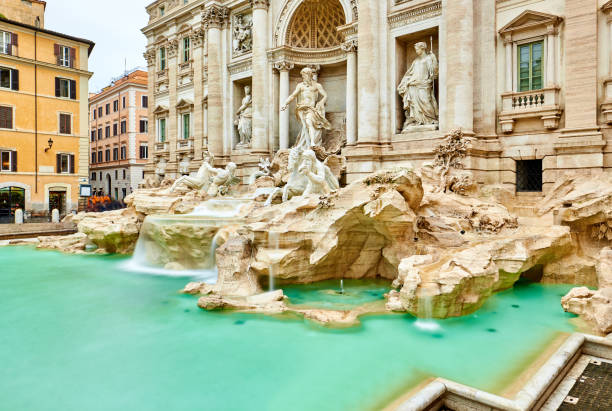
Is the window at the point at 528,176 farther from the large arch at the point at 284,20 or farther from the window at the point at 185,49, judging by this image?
the window at the point at 185,49

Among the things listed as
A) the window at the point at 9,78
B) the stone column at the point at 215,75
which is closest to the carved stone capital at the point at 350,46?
the stone column at the point at 215,75

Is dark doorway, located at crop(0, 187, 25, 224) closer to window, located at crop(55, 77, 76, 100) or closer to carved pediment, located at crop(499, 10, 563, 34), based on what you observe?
window, located at crop(55, 77, 76, 100)

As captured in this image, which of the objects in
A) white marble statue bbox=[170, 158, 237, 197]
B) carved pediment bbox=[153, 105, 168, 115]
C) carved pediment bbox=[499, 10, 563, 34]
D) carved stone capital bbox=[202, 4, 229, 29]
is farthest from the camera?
carved pediment bbox=[153, 105, 168, 115]

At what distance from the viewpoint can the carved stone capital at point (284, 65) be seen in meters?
18.3

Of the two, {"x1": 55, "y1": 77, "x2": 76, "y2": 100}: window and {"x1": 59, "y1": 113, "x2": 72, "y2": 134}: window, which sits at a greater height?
{"x1": 55, "y1": 77, "x2": 76, "y2": 100}: window

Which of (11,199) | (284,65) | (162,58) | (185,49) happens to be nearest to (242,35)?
(284,65)

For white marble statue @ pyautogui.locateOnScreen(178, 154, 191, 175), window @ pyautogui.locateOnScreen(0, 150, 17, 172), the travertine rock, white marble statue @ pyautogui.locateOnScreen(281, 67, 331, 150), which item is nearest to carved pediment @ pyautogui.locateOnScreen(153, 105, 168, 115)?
white marble statue @ pyautogui.locateOnScreen(178, 154, 191, 175)

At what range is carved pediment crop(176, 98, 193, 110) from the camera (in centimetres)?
2361

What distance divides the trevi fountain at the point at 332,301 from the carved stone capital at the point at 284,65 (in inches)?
264

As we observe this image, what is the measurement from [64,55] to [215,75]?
13.7m

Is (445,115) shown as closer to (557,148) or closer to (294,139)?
(557,148)

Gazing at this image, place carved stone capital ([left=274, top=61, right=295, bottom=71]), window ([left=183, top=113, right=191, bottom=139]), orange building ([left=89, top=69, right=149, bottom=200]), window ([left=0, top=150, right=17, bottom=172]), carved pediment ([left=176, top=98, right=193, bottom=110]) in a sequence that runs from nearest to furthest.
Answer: carved stone capital ([left=274, top=61, right=295, bottom=71]) < carved pediment ([left=176, top=98, right=193, bottom=110]) < window ([left=183, top=113, right=191, bottom=139]) < window ([left=0, top=150, right=17, bottom=172]) < orange building ([left=89, top=69, right=149, bottom=200])

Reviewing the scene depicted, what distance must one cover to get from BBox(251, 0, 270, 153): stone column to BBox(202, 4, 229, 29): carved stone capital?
238cm

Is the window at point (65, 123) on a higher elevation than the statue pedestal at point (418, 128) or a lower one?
higher
